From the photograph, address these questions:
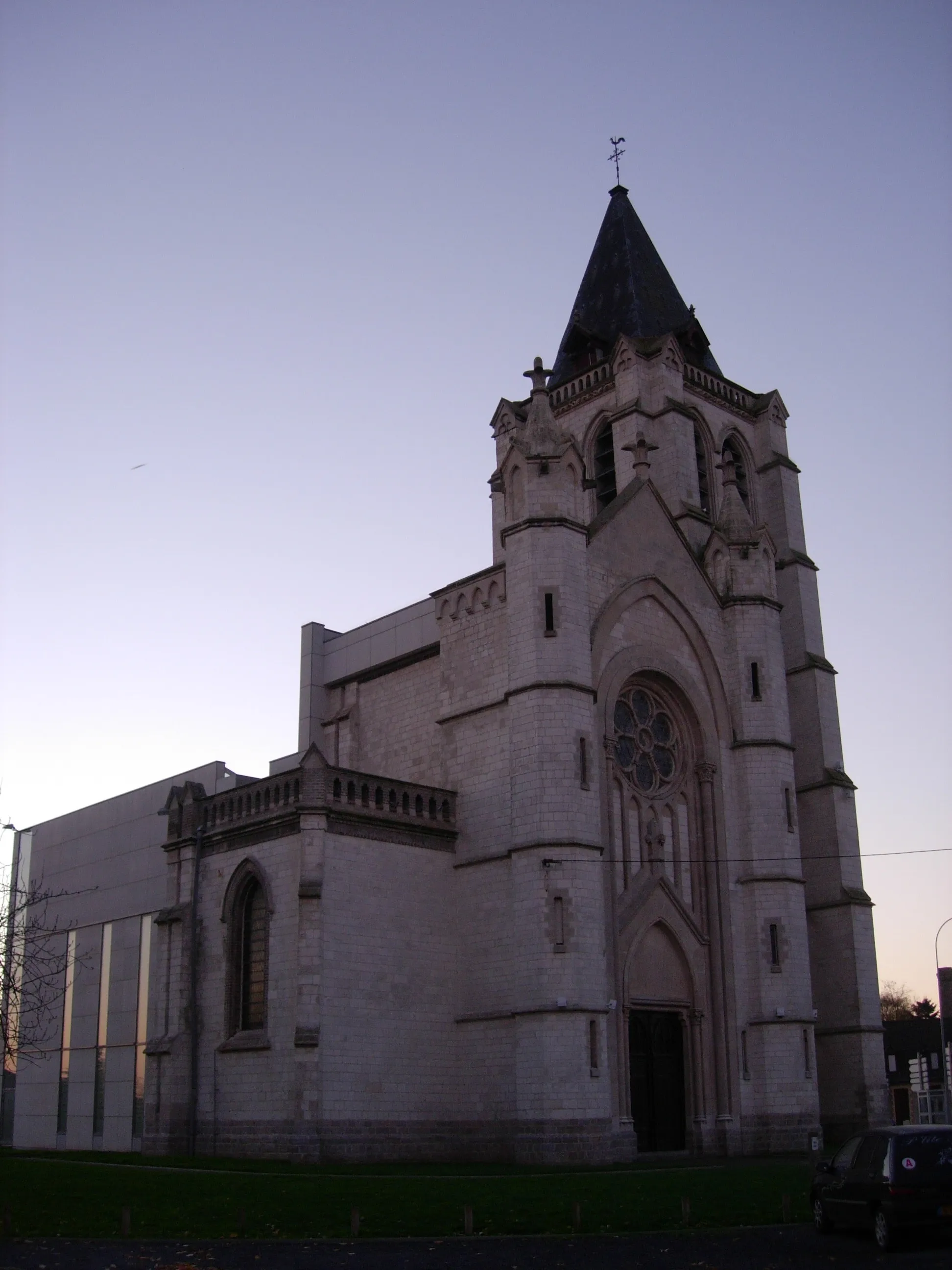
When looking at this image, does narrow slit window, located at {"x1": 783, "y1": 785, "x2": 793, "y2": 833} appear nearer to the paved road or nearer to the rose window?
the rose window

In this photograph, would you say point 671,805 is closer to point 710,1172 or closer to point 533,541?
point 533,541

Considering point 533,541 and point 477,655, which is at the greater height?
point 533,541

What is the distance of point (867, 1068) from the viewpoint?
39.4 meters

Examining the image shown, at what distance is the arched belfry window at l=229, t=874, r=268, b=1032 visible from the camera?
1256 inches

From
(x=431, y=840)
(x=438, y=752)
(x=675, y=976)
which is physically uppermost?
(x=438, y=752)

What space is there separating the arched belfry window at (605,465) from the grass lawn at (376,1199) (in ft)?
77.9

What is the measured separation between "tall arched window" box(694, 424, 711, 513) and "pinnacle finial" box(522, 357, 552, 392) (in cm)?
994

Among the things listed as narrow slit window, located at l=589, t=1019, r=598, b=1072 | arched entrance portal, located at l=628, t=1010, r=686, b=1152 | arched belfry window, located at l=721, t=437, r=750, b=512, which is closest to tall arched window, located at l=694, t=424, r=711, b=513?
arched belfry window, located at l=721, t=437, r=750, b=512

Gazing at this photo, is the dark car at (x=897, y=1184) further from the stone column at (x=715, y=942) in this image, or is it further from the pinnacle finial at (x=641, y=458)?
the pinnacle finial at (x=641, y=458)

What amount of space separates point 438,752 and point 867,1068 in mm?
16508

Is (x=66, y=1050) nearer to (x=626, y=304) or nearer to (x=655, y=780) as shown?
(x=655, y=780)

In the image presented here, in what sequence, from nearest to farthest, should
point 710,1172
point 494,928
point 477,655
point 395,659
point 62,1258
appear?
point 62,1258 → point 710,1172 → point 494,928 → point 477,655 → point 395,659

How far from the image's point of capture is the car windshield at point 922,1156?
627 inches

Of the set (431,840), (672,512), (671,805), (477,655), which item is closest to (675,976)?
(671,805)
